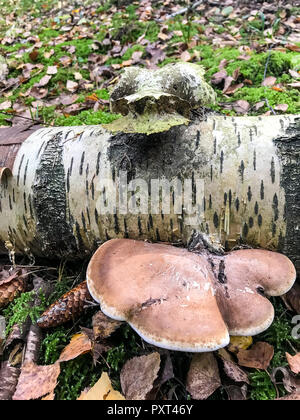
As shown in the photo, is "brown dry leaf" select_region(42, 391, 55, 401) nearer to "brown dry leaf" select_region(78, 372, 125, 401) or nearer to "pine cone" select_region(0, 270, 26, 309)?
"brown dry leaf" select_region(78, 372, 125, 401)

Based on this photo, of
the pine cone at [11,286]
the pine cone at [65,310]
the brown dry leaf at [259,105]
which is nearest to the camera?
the pine cone at [65,310]

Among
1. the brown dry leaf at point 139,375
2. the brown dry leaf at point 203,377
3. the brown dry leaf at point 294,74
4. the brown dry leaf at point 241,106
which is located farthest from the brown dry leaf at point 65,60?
the brown dry leaf at point 203,377

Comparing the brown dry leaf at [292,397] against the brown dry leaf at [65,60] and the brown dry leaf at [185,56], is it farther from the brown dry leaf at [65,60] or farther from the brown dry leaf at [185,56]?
the brown dry leaf at [65,60]

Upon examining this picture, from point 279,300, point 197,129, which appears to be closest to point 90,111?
point 197,129

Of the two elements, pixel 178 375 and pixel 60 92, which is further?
pixel 60 92

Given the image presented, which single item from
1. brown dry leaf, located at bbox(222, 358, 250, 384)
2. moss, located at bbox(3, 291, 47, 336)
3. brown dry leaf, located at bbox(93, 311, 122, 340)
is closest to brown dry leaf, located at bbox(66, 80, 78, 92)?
moss, located at bbox(3, 291, 47, 336)

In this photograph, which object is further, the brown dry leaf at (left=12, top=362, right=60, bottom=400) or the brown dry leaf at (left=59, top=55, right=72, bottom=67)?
the brown dry leaf at (left=59, top=55, right=72, bottom=67)
